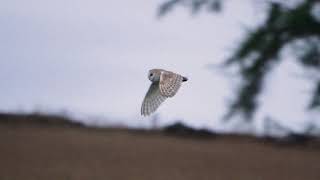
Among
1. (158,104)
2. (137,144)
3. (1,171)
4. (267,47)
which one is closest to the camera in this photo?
(158,104)

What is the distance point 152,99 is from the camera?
418 millimetres

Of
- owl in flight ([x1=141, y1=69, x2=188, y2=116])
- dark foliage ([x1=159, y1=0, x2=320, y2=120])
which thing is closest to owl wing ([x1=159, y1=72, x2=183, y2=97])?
owl in flight ([x1=141, y1=69, x2=188, y2=116])

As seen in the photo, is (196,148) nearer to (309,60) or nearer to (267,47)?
(267,47)

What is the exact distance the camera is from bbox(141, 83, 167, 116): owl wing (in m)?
0.41

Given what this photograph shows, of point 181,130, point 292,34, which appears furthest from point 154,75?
point 292,34

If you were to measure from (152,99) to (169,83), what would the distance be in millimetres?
17

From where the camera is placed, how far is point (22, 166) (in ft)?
11.2

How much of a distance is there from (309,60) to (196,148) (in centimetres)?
245

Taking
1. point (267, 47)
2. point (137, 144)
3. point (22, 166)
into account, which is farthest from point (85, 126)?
point (22, 166)

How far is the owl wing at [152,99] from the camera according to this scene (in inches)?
16.2

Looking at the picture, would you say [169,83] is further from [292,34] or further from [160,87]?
[292,34]

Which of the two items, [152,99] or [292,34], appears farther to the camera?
[292,34]

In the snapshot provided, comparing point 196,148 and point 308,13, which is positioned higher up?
point 308,13

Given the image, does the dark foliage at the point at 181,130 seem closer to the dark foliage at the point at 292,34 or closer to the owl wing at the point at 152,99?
the owl wing at the point at 152,99
